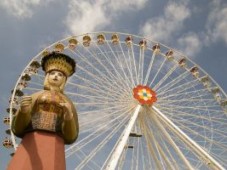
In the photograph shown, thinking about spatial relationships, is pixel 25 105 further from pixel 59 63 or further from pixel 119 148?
pixel 119 148

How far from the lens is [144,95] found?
17.3 m

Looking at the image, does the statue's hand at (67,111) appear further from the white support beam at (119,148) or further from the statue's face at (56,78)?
the white support beam at (119,148)

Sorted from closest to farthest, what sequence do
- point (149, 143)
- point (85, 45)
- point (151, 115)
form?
point (149, 143) → point (151, 115) → point (85, 45)

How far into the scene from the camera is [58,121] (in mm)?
6965

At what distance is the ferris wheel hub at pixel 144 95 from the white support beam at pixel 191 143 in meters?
0.51

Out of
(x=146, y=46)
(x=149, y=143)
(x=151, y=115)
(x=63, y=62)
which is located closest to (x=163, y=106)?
(x=151, y=115)

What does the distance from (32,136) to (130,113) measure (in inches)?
395

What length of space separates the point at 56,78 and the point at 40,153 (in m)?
1.67

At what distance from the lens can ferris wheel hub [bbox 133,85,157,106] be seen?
17.1 meters

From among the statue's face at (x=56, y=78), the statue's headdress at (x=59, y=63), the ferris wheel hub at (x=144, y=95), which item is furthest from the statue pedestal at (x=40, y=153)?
the ferris wheel hub at (x=144, y=95)

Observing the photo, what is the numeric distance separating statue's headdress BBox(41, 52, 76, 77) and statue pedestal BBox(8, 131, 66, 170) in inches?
57.6

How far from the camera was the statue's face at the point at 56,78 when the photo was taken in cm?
749

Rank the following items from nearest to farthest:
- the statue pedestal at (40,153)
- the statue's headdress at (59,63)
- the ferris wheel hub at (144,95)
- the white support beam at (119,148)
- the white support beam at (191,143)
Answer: the statue pedestal at (40,153) → the statue's headdress at (59,63) → the white support beam at (119,148) → the white support beam at (191,143) → the ferris wheel hub at (144,95)

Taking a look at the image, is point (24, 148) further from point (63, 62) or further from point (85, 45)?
point (85, 45)
